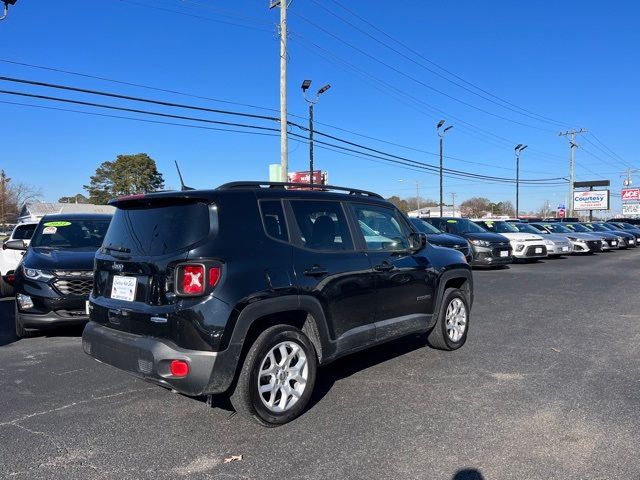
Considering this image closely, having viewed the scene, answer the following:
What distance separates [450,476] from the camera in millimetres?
3143

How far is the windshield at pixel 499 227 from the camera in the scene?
62.2ft

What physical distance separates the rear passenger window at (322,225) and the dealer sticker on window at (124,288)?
4.59ft

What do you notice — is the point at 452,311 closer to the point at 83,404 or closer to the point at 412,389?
the point at 412,389

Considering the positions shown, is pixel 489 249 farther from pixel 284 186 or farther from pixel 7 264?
pixel 7 264

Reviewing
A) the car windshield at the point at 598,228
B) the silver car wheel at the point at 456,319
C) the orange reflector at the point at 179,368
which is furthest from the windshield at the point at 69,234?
the car windshield at the point at 598,228

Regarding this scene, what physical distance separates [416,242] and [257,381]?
8.36 ft

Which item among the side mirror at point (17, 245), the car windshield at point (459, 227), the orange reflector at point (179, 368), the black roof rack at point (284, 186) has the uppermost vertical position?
the black roof rack at point (284, 186)

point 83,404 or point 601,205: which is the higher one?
point 601,205

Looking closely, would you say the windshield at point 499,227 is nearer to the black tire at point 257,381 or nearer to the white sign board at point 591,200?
the black tire at point 257,381

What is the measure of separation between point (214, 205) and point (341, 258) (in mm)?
1294

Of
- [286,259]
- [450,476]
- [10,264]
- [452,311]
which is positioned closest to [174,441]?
[286,259]

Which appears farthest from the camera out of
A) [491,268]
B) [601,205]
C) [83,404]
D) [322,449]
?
[601,205]

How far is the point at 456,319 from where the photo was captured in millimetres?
6121

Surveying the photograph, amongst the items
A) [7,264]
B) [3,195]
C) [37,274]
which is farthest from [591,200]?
[3,195]
